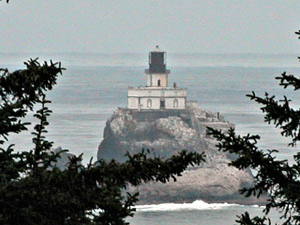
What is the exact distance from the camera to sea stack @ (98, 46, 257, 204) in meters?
70.2

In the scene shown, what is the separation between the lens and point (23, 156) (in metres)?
4.81

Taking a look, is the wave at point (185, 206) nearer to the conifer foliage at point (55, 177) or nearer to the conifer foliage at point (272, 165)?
the conifer foliage at point (272, 165)

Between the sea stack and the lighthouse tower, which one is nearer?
the sea stack

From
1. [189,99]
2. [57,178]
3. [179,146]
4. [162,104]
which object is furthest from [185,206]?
[189,99]

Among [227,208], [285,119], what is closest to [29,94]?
[285,119]

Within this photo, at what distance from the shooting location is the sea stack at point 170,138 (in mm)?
70188

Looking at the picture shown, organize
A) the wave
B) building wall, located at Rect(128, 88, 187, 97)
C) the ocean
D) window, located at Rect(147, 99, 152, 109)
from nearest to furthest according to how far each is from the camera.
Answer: the ocean < the wave < window, located at Rect(147, 99, 152, 109) < building wall, located at Rect(128, 88, 187, 97)

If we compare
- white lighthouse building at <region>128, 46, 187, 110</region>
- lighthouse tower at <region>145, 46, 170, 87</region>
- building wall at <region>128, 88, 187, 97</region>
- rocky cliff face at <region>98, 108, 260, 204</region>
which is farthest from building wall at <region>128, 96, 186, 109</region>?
rocky cliff face at <region>98, 108, 260, 204</region>

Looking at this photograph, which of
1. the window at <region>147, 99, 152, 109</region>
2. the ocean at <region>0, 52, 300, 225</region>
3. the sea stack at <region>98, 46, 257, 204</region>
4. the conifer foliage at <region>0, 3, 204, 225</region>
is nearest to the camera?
the conifer foliage at <region>0, 3, 204, 225</region>

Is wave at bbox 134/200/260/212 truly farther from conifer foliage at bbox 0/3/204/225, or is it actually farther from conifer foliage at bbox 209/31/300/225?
conifer foliage at bbox 0/3/204/225

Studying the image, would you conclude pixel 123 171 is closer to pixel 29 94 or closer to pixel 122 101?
pixel 29 94

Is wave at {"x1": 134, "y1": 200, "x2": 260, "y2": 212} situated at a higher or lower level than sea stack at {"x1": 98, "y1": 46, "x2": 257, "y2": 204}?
lower

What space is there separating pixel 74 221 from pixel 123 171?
26cm

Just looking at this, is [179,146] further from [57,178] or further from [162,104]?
[57,178]
